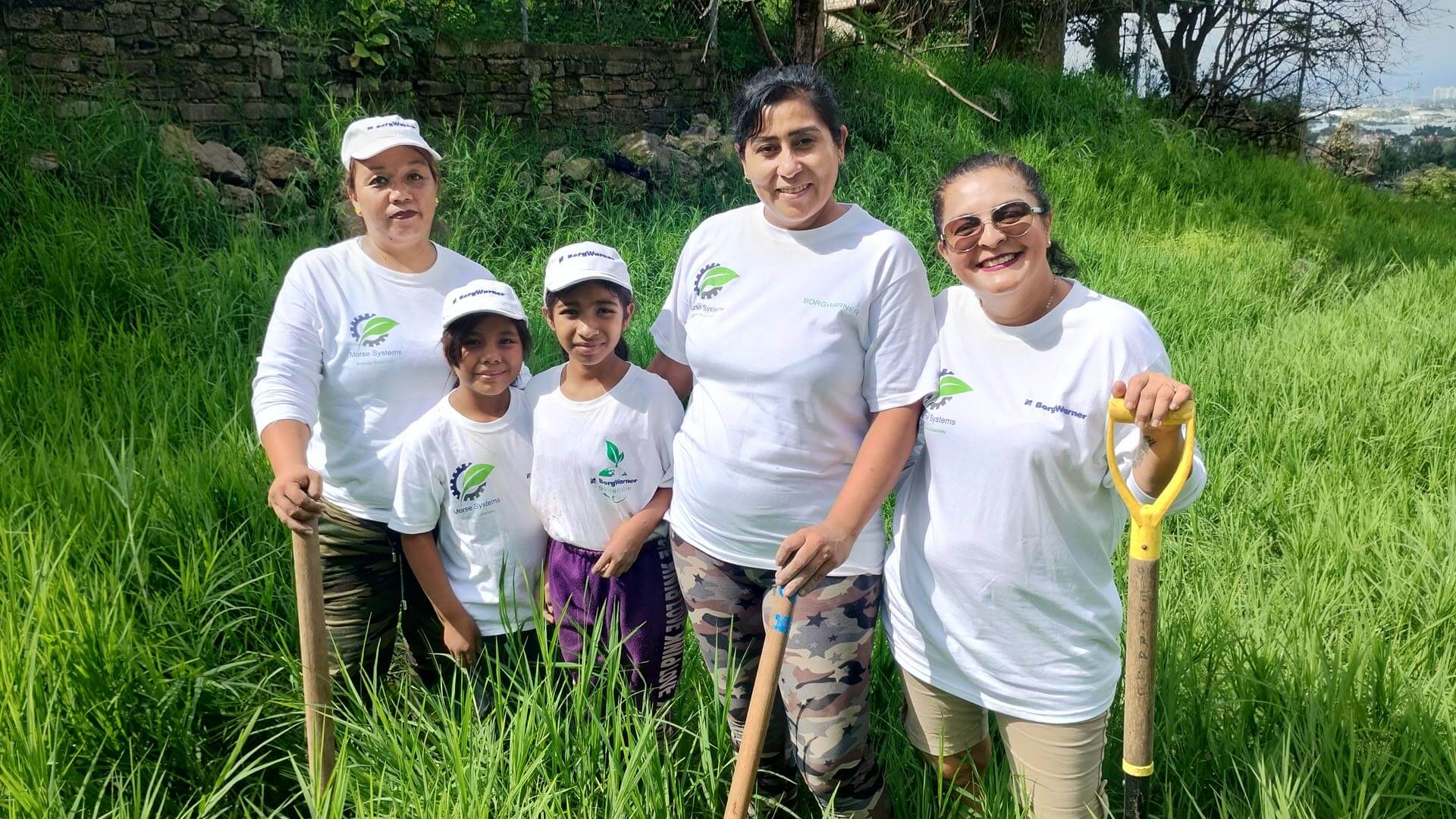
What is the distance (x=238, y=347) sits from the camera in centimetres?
452

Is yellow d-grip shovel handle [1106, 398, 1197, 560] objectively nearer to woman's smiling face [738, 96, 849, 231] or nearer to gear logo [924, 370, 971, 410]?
gear logo [924, 370, 971, 410]

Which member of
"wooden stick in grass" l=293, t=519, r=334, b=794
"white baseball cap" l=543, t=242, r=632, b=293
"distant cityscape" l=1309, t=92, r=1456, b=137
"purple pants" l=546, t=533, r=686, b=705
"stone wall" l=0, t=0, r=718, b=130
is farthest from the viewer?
"distant cityscape" l=1309, t=92, r=1456, b=137

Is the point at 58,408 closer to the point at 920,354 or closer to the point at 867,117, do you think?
the point at 920,354

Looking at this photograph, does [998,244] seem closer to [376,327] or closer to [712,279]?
[712,279]

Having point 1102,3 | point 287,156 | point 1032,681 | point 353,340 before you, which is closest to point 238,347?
point 287,156

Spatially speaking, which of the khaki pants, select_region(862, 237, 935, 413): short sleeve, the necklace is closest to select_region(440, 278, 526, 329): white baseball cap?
select_region(862, 237, 935, 413): short sleeve

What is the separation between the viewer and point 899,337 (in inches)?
73.0

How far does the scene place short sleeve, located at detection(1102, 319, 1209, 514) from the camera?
164cm

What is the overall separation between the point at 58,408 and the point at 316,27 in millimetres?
4126

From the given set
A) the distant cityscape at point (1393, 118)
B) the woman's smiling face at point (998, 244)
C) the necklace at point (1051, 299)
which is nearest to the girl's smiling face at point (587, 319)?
the woman's smiling face at point (998, 244)

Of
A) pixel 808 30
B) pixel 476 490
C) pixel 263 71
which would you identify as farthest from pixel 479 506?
pixel 808 30

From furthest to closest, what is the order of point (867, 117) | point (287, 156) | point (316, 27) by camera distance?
point (867, 117) → point (316, 27) → point (287, 156)

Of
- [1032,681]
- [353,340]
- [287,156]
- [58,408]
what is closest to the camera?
[1032,681]

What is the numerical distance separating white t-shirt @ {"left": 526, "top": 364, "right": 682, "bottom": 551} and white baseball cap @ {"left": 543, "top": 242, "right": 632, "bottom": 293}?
0.23m
